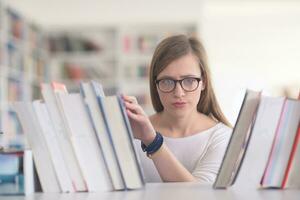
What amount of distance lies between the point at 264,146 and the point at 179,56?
2.16 ft

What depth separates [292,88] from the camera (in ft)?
22.2

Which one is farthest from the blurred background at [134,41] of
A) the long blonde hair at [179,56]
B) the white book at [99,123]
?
the white book at [99,123]

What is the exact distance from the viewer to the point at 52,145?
117 centimetres

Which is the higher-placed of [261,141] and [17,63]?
[17,63]

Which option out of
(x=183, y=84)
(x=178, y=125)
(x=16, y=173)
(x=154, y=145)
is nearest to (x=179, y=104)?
(x=183, y=84)

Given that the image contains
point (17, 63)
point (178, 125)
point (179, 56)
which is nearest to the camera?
point (179, 56)

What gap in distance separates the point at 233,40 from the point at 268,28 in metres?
0.50

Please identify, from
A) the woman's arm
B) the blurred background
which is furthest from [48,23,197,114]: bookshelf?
the woman's arm

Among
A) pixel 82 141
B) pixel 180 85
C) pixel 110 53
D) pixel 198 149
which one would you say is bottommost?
pixel 198 149

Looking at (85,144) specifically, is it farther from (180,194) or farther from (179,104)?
(179,104)

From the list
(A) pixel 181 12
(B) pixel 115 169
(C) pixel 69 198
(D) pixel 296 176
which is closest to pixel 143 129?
(B) pixel 115 169

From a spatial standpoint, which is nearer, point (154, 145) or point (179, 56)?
point (154, 145)

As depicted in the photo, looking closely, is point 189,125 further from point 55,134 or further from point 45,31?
point 45,31

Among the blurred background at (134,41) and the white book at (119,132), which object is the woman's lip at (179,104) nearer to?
the white book at (119,132)
